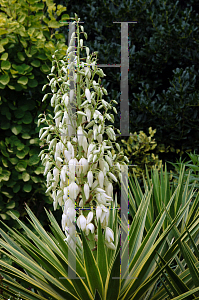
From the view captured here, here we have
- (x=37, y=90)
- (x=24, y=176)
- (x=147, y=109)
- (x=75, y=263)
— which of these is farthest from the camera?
(x=147, y=109)

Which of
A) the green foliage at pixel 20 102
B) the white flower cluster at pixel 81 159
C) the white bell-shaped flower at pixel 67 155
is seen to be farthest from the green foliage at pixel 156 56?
the white bell-shaped flower at pixel 67 155

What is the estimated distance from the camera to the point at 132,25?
3.51m

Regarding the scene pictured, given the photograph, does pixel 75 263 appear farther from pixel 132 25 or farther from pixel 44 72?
pixel 132 25

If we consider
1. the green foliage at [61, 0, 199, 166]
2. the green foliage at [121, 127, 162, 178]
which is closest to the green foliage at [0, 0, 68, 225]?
the green foliage at [61, 0, 199, 166]

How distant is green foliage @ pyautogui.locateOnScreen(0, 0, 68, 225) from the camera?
2.31 meters

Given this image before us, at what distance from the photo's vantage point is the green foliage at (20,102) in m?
2.31

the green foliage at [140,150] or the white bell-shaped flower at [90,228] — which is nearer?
the white bell-shaped flower at [90,228]

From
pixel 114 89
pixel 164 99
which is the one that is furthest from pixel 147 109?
pixel 114 89

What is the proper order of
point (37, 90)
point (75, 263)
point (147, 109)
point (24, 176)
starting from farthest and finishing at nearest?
point (147, 109) < point (37, 90) < point (24, 176) < point (75, 263)

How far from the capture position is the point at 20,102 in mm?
2418

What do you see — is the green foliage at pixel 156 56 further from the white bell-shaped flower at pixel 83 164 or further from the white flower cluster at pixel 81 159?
the white bell-shaped flower at pixel 83 164

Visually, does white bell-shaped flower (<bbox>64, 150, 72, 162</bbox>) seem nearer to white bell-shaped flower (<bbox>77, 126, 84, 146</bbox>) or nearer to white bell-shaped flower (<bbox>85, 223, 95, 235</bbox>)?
white bell-shaped flower (<bbox>77, 126, 84, 146</bbox>)

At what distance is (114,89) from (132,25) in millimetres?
835

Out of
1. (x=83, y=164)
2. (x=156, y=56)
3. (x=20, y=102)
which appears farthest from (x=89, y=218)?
(x=156, y=56)
